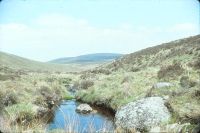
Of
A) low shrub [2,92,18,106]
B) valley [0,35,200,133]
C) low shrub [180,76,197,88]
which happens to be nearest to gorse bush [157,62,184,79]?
valley [0,35,200,133]

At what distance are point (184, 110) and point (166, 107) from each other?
2.66 feet

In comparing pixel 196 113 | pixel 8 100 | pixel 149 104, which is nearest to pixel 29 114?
pixel 8 100

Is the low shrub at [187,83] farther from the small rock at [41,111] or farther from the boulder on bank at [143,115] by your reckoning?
the small rock at [41,111]

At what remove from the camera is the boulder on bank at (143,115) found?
40.4 ft

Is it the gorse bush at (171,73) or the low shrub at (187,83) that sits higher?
the gorse bush at (171,73)

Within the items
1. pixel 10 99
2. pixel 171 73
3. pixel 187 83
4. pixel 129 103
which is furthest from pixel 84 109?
pixel 171 73

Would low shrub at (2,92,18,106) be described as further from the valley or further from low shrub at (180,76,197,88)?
low shrub at (180,76,197,88)

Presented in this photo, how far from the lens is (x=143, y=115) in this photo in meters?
12.7

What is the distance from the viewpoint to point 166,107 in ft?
42.9

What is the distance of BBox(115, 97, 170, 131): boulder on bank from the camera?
1232cm

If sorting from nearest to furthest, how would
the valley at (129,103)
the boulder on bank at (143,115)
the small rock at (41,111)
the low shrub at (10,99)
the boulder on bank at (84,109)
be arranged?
the valley at (129,103), the boulder on bank at (143,115), the small rock at (41,111), the low shrub at (10,99), the boulder on bank at (84,109)

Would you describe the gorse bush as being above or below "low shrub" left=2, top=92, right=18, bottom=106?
above

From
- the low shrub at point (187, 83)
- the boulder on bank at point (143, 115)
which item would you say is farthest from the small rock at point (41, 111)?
the low shrub at point (187, 83)

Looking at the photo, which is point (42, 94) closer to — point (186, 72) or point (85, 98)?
point (85, 98)
